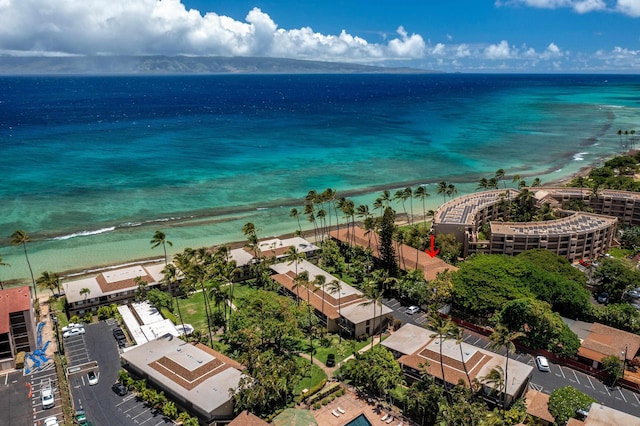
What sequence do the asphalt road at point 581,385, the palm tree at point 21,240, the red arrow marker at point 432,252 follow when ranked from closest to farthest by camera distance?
the asphalt road at point 581,385 < the palm tree at point 21,240 < the red arrow marker at point 432,252

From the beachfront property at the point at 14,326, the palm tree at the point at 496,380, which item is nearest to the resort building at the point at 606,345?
the palm tree at the point at 496,380

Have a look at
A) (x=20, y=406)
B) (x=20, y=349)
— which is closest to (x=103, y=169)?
(x=20, y=349)

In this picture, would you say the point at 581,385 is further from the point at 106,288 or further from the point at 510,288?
the point at 106,288

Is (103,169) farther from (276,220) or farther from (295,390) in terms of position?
(295,390)

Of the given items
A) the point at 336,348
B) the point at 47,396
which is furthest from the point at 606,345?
the point at 47,396

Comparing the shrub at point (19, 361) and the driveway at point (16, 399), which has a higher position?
the shrub at point (19, 361)

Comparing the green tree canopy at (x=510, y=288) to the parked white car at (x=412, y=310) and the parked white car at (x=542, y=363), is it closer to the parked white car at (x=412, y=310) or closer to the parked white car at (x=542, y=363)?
the parked white car at (x=412, y=310)
